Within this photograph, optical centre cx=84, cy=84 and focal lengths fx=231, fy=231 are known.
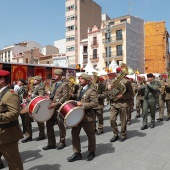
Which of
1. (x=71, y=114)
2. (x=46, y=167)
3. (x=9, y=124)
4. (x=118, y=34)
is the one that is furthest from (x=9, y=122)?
(x=118, y=34)

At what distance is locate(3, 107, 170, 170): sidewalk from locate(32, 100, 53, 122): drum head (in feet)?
3.01

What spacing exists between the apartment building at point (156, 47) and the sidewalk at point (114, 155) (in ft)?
128

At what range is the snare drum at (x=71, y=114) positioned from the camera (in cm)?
444

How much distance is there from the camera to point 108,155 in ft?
16.8

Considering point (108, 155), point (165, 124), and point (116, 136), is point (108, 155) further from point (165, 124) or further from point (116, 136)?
point (165, 124)

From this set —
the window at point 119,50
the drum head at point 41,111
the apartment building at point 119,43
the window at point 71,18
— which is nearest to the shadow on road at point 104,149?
the drum head at point 41,111

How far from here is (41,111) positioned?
Answer: 193 inches

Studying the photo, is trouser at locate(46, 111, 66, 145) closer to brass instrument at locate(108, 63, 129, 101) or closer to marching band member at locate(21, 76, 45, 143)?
marching band member at locate(21, 76, 45, 143)

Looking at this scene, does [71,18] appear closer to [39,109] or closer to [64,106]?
[39,109]

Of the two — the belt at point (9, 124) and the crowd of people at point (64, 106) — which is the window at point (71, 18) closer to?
the crowd of people at point (64, 106)

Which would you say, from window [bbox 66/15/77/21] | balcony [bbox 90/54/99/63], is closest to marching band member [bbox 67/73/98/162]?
balcony [bbox 90/54/99/63]

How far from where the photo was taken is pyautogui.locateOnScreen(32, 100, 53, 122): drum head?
477 cm

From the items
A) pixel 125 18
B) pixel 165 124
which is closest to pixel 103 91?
pixel 165 124

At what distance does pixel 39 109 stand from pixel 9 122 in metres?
1.54
